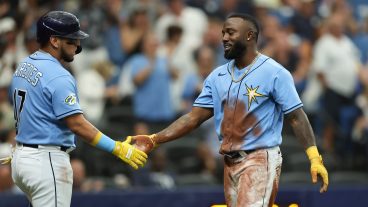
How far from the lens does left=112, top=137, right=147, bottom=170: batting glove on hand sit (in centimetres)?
787

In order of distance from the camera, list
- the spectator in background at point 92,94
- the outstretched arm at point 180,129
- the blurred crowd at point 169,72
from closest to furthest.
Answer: the outstretched arm at point 180,129, the blurred crowd at point 169,72, the spectator in background at point 92,94

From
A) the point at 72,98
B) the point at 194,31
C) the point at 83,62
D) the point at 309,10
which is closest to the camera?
the point at 72,98

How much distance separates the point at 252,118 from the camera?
786 centimetres

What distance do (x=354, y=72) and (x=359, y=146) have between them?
1130mm

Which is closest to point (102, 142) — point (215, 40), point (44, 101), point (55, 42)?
point (44, 101)

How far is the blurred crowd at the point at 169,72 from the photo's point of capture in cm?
1293

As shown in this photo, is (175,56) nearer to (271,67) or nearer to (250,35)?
(250,35)

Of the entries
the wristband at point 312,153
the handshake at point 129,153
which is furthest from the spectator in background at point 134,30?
the wristband at point 312,153

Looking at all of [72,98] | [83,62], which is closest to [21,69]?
[72,98]

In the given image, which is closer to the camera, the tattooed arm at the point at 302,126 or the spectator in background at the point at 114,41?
the tattooed arm at the point at 302,126

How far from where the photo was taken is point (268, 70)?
784 centimetres

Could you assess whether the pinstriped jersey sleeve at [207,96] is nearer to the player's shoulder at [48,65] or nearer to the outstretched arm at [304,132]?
the outstretched arm at [304,132]

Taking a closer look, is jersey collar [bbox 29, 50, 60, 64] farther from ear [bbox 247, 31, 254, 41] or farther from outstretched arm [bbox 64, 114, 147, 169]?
ear [bbox 247, 31, 254, 41]

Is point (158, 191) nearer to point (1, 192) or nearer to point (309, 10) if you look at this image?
point (1, 192)
